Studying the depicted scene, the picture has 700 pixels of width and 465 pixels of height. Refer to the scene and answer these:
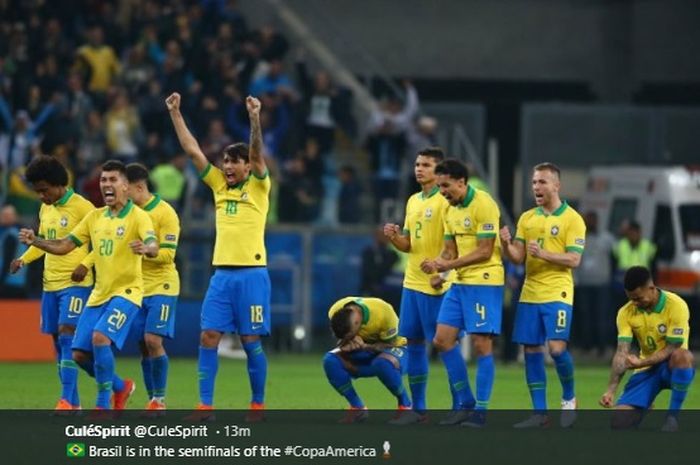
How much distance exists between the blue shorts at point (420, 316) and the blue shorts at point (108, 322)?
249 cm

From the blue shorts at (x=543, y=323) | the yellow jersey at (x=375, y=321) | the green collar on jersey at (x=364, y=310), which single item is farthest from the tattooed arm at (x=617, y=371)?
the green collar on jersey at (x=364, y=310)

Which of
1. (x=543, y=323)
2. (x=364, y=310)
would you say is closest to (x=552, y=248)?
(x=543, y=323)

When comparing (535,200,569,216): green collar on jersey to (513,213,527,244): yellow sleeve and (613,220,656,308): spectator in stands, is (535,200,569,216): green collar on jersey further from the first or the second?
(613,220,656,308): spectator in stands

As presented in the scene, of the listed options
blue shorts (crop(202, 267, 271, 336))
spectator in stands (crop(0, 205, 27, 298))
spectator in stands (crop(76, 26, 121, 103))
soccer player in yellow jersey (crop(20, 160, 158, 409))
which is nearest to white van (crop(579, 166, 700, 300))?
spectator in stands (crop(76, 26, 121, 103))

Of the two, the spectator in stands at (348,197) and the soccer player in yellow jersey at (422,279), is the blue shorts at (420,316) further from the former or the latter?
the spectator in stands at (348,197)

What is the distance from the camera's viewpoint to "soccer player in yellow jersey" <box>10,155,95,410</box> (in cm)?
1741

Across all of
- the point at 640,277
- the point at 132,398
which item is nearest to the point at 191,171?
the point at 132,398

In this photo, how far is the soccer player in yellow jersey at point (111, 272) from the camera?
1636 centimetres

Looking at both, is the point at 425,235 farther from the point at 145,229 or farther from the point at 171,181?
the point at 171,181

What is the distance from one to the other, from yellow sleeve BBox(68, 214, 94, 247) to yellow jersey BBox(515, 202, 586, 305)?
371cm

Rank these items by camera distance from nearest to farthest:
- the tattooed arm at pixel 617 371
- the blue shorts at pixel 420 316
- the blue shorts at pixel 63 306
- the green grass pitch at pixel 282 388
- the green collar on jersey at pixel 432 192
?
1. the tattooed arm at pixel 617 371
2. the blue shorts at pixel 63 306
3. the blue shorts at pixel 420 316
4. the green collar on jersey at pixel 432 192
5. the green grass pitch at pixel 282 388

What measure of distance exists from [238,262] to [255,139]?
45.5 inches

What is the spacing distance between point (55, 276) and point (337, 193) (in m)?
14.1
